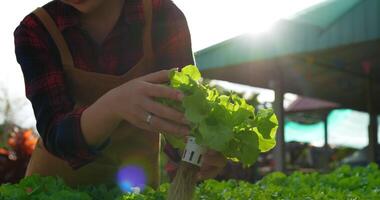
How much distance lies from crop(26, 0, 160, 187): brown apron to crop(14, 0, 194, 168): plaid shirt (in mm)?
29

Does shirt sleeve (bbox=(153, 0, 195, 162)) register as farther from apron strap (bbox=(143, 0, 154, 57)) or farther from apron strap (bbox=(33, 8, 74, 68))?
apron strap (bbox=(33, 8, 74, 68))

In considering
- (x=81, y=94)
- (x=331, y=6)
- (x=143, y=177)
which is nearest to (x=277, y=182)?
(x=143, y=177)

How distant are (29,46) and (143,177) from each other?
0.61 meters

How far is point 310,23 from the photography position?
7.96m

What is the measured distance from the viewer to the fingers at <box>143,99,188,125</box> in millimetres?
1146

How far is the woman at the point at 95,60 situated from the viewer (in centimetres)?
163

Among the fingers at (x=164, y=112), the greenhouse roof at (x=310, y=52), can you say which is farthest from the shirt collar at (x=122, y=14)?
the greenhouse roof at (x=310, y=52)

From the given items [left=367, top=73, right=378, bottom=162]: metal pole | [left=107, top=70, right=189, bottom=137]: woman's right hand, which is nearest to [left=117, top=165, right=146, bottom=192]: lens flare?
[left=107, top=70, right=189, bottom=137]: woman's right hand

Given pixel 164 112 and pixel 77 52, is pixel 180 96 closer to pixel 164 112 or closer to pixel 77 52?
pixel 164 112

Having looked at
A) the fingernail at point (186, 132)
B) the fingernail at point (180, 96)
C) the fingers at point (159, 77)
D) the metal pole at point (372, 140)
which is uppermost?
the metal pole at point (372, 140)

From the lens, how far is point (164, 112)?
3.77 ft

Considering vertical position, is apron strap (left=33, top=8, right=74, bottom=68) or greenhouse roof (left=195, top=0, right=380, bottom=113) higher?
greenhouse roof (left=195, top=0, right=380, bottom=113)

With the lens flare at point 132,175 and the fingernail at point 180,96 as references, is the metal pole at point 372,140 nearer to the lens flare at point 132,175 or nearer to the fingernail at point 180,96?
the lens flare at point 132,175

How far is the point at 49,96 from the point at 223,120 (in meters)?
0.69
